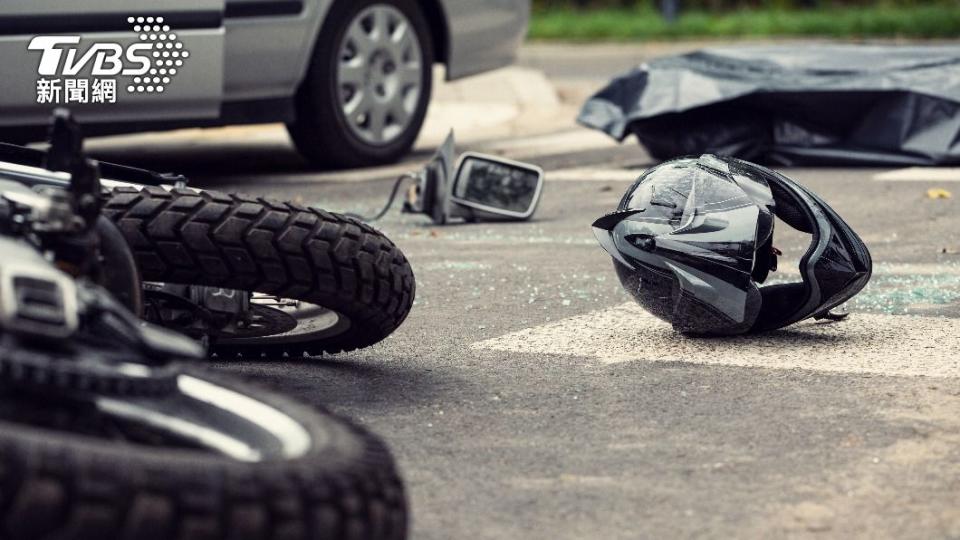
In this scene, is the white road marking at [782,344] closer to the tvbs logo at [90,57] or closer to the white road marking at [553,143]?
the tvbs logo at [90,57]

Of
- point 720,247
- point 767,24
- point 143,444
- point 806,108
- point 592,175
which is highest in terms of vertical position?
point 143,444

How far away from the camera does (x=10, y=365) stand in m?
1.96

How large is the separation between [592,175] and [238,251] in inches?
196

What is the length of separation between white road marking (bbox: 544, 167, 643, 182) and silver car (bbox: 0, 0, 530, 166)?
3.04 ft

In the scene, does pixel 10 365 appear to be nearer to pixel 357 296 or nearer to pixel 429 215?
pixel 357 296

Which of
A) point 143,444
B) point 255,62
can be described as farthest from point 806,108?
point 143,444

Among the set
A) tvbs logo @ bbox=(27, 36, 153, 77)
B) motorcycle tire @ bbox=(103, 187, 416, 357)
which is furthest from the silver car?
motorcycle tire @ bbox=(103, 187, 416, 357)

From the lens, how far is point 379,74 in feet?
27.8

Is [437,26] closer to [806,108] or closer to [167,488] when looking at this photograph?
[806,108]

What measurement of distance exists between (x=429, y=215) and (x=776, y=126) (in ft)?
7.80

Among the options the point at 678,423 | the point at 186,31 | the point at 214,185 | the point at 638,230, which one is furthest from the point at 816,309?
the point at 214,185

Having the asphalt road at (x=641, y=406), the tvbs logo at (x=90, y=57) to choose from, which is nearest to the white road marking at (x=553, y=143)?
the tvbs logo at (x=90, y=57)

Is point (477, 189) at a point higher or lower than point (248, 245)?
lower

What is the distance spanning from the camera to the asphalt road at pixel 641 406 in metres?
2.76
